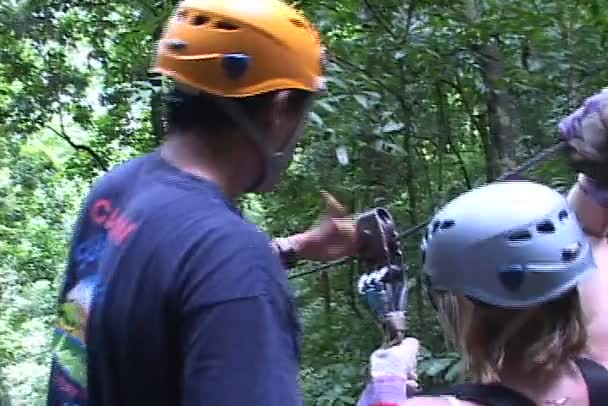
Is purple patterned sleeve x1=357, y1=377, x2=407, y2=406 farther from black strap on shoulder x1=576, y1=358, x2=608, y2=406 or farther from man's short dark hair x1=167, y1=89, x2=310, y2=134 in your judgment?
man's short dark hair x1=167, y1=89, x2=310, y2=134

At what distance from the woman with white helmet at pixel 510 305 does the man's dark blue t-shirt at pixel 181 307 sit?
46cm

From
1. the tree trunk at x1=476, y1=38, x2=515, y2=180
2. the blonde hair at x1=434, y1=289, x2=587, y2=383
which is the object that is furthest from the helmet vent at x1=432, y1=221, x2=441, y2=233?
the tree trunk at x1=476, y1=38, x2=515, y2=180

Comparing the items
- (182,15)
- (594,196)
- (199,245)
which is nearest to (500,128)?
(594,196)

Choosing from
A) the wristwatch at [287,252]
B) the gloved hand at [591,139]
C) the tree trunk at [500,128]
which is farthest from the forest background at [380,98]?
the gloved hand at [591,139]

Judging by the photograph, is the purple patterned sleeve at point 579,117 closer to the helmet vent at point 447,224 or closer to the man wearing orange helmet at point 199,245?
the helmet vent at point 447,224

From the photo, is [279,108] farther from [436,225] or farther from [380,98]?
[380,98]

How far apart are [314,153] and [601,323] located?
3075mm

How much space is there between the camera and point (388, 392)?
1.71m

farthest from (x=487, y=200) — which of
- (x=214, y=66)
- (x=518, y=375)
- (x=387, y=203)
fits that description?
(x=387, y=203)

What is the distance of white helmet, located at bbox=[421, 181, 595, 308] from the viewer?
1.71 meters

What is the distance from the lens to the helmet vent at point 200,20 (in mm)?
1542

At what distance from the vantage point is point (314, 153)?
16.1ft

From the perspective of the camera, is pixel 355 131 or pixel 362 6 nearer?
pixel 355 131

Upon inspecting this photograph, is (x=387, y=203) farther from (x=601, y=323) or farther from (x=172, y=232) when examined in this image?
(x=172, y=232)
